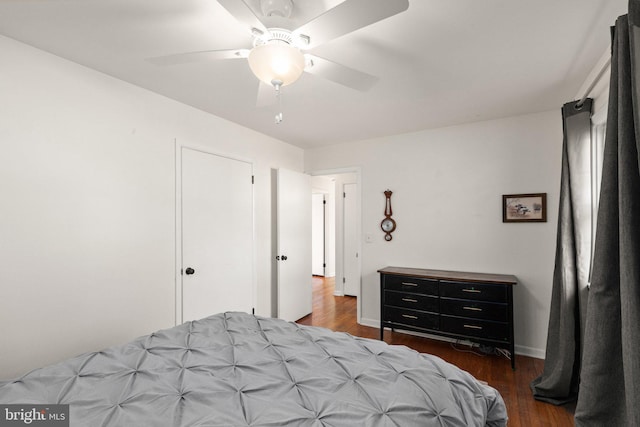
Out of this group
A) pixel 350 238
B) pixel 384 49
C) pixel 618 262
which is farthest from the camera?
pixel 350 238

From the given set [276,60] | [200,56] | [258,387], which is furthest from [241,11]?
[258,387]

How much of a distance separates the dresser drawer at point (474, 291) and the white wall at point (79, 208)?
2.68 m

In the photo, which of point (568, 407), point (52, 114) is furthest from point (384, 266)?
point (52, 114)

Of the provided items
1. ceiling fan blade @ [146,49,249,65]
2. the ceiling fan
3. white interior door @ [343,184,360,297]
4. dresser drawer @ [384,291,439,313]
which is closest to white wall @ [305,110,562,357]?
dresser drawer @ [384,291,439,313]

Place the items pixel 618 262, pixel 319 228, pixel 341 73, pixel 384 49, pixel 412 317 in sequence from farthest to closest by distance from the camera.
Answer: pixel 319 228
pixel 412 317
pixel 384 49
pixel 341 73
pixel 618 262

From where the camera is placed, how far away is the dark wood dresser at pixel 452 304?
2.86 meters

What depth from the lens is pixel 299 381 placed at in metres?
1.28

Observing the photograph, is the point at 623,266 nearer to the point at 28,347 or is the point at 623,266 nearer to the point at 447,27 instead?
the point at 447,27

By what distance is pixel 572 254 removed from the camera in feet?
7.50

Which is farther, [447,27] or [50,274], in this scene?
[50,274]

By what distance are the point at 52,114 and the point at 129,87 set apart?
1.99 ft

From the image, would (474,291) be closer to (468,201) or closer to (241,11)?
(468,201)

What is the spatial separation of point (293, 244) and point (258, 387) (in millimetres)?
2883

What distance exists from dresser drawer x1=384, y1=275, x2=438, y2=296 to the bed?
1.71 m
